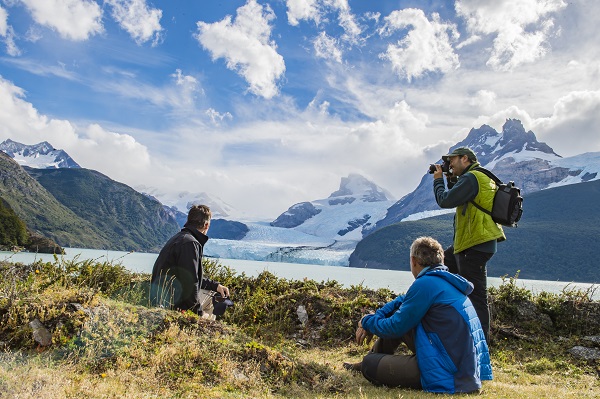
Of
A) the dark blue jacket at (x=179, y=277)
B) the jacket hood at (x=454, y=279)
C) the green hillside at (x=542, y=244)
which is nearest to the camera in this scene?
the jacket hood at (x=454, y=279)

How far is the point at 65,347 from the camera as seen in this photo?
4.57 meters

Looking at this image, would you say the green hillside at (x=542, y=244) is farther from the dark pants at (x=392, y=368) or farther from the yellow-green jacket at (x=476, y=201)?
the dark pants at (x=392, y=368)

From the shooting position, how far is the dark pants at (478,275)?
600cm

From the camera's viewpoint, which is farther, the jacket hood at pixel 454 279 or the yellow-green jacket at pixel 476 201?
the yellow-green jacket at pixel 476 201

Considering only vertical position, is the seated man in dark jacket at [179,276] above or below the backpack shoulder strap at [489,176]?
below

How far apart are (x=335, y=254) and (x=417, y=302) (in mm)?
146269

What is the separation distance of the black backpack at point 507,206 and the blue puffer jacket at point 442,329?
68.8 inches

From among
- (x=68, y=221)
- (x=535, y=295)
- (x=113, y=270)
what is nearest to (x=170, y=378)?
(x=113, y=270)

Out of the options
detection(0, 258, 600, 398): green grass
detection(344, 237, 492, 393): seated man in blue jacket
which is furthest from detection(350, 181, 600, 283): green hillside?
detection(344, 237, 492, 393): seated man in blue jacket

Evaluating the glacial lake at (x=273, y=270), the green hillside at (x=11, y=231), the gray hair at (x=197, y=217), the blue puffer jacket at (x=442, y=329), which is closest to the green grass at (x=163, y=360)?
the blue puffer jacket at (x=442, y=329)

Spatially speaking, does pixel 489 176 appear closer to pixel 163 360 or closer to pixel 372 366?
pixel 372 366

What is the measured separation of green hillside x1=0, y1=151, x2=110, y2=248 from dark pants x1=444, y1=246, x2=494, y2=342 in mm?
176897

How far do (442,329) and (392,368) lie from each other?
0.71 meters

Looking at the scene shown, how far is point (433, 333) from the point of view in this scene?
14.9 feet
